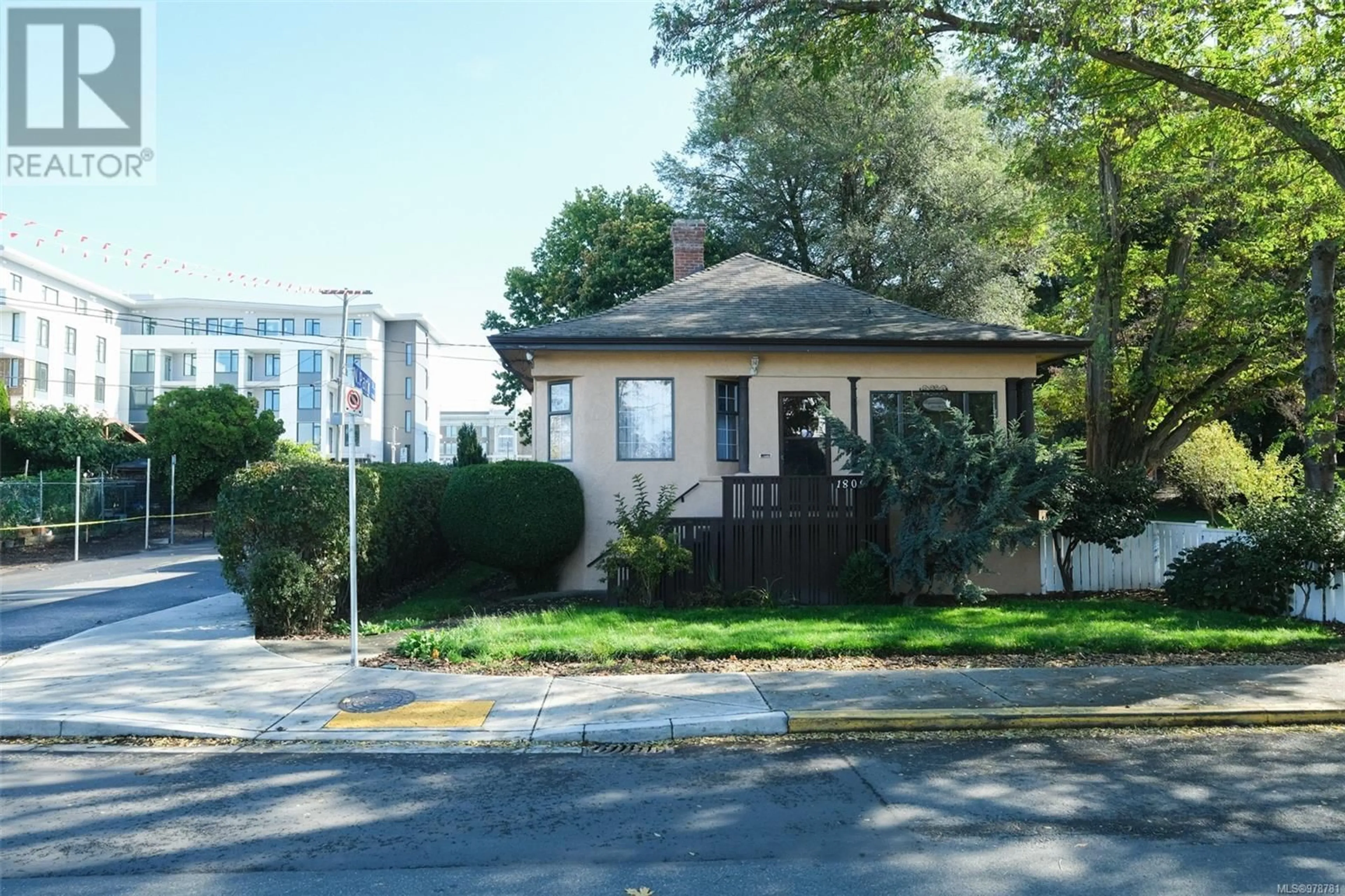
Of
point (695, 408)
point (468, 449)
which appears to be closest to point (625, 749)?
point (695, 408)

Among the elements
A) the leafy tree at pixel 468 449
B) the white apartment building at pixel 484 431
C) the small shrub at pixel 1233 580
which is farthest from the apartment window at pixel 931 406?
the white apartment building at pixel 484 431

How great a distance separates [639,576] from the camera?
12.6 meters

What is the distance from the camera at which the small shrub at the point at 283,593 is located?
10516mm

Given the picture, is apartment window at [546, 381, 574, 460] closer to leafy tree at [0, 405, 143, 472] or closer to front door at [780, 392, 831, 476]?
front door at [780, 392, 831, 476]

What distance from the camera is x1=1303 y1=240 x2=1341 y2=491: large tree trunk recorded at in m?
12.4

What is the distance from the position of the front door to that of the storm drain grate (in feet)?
27.5

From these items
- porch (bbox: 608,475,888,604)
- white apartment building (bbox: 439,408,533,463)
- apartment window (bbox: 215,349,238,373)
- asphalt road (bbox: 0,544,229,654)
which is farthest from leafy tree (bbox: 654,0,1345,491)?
white apartment building (bbox: 439,408,533,463)

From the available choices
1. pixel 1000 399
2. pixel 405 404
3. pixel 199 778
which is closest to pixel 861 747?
pixel 199 778

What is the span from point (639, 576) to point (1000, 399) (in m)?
6.74

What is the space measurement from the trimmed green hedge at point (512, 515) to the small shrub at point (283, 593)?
9.04ft

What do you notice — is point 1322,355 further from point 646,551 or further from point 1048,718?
point 646,551

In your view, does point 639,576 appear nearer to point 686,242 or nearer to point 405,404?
point 686,242

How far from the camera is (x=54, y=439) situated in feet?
101

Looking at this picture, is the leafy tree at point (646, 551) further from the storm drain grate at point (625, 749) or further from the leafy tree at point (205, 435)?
the leafy tree at point (205, 435)
